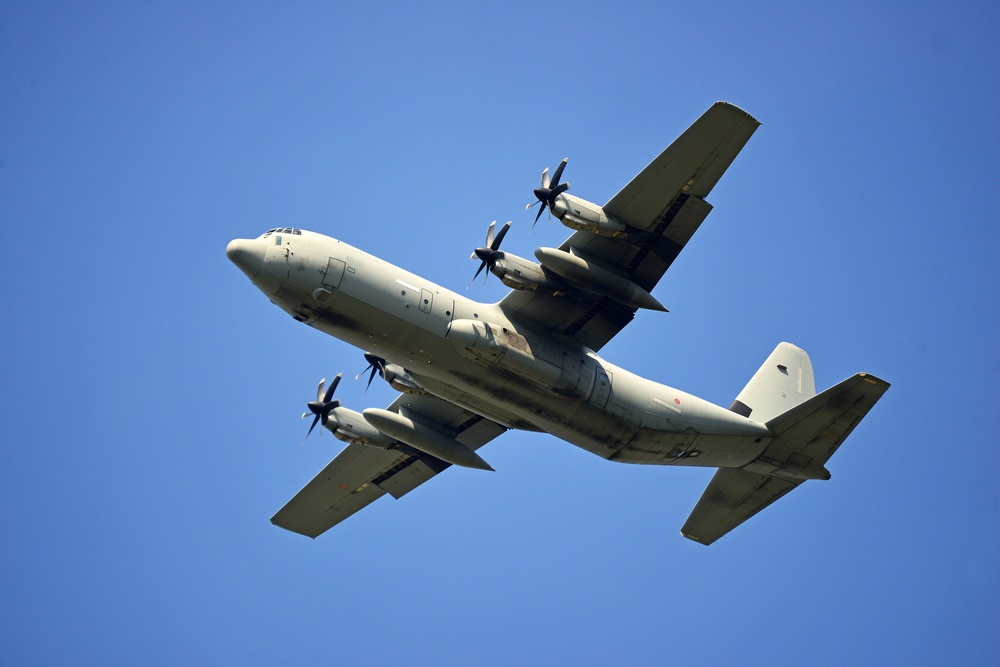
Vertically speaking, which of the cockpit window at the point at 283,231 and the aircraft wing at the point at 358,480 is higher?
the cockpit window at the point at 283,231

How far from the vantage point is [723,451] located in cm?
2973

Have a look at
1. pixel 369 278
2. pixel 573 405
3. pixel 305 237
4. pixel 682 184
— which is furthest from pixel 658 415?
pixel 305 237

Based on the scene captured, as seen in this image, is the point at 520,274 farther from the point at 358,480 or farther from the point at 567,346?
the point at 358,480

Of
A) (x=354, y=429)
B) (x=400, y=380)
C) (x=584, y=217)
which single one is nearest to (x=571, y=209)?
(x=584, y=217)

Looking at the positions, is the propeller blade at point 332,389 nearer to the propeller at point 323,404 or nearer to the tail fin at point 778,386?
the propeller at point 323,404

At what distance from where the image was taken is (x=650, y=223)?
87.4ft

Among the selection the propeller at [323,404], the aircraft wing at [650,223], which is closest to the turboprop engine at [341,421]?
the propeller at [323,404]

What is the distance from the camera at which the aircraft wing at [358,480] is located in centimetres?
3262

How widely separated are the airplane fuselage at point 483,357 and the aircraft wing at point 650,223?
2.26ft

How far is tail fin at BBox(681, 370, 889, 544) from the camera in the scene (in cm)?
2870

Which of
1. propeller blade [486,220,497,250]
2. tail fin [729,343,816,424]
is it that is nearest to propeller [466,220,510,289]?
propeller blade [486,220,497,250]

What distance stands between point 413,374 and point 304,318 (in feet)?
11.4

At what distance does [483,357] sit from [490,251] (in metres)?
2.74

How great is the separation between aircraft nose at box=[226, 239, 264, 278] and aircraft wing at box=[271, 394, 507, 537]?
313 inches
